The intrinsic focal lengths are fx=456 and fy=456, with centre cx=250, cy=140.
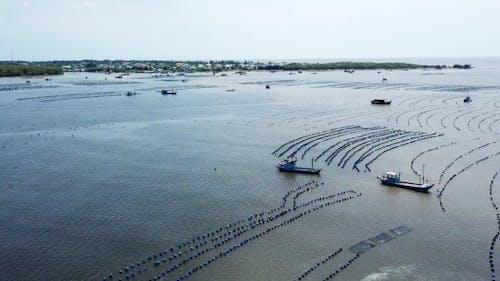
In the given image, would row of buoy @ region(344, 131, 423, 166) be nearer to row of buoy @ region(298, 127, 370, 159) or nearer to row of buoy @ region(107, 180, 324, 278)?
row of buoy @ region(298, 127, 370, 159)

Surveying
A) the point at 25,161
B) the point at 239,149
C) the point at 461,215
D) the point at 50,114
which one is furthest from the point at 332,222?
the point at 50,114

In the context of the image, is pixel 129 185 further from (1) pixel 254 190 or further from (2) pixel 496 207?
(2) pixel 496 207

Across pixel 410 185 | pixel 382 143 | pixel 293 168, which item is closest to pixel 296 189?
pixel 293 168

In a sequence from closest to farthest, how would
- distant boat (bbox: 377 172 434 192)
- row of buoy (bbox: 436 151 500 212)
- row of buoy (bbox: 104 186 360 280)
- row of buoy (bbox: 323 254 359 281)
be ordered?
row of buoy (bbox: 323 254 359 281) < row of buoy (bbox: 104 186 360 280) < row of buoy (bbox: 436 151 500 212) < distant boat (bbox: 377 172 434 192)

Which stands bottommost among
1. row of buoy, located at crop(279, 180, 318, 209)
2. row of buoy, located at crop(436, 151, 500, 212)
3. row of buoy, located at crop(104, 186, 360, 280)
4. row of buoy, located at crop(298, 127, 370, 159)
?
row of buoy, located at crop(104, 186, 360, 280)

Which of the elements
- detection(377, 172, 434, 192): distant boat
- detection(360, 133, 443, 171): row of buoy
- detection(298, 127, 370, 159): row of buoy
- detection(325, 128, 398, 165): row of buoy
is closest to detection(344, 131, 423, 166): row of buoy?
detection(360, 133, 443, 171): row of buoy

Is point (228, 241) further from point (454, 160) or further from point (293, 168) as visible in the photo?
point (454, 160)
